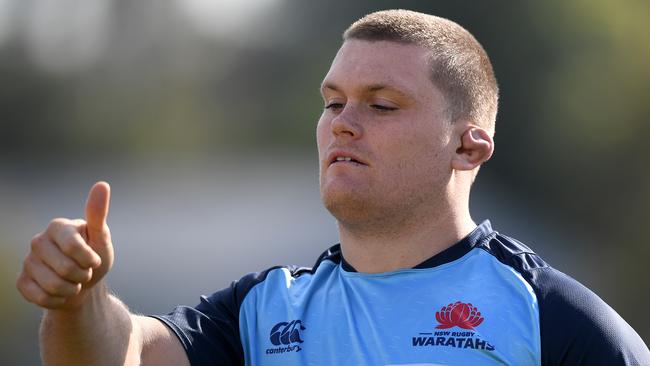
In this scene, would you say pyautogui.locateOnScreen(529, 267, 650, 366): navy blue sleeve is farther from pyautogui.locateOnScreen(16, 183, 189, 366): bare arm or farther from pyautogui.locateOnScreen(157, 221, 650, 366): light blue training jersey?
pyautogui.locateOnScreen(16, 183, 189, 366): bare arm

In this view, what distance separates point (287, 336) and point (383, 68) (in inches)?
47.3

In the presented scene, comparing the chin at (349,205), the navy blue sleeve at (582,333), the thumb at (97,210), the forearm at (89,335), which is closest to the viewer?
the thumb at (97,210)

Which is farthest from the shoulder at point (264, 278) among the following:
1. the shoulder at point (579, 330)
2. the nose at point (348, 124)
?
the shoulder at point (579, 330)

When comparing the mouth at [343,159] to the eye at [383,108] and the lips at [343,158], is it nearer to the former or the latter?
the lips at [343,158]

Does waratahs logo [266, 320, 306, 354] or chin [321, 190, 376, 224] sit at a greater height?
chin [321, 190, 376, 224]

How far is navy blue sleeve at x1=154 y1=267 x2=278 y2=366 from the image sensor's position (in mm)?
4500

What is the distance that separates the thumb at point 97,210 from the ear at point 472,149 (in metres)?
1.73

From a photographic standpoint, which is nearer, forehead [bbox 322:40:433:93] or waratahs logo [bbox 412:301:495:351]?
waratahs logo [bbox 412:301:495:351]

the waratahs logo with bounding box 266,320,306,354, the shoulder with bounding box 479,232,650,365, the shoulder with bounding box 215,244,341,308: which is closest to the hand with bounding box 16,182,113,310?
the waratahs logo with bounding box 266,320,306,354

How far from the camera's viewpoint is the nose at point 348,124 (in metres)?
4.55

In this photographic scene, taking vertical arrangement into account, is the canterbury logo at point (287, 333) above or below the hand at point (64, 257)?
below

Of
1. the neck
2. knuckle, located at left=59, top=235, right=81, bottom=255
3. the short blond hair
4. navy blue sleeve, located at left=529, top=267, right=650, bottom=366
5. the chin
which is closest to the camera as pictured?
knuckle, located at left=59, top=235, right=81, bottom=255

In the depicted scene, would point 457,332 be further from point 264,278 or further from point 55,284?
point 55,284

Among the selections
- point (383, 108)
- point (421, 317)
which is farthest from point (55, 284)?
point (383, 108)
